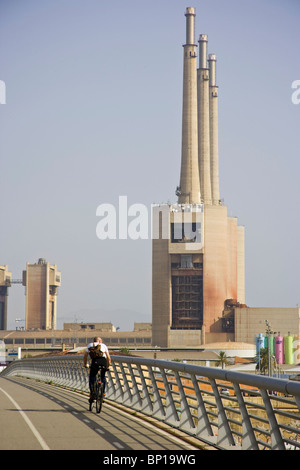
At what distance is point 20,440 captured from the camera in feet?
48.3

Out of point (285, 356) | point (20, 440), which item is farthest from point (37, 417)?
point (285, 356)

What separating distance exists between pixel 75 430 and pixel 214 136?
174 m

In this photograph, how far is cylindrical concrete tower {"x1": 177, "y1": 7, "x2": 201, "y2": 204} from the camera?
559 feet

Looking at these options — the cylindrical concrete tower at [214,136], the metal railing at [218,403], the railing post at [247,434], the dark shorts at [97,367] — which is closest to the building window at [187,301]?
the cylindrical concrete tower at [214,136]

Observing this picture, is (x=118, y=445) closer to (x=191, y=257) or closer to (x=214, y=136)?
(x=191, y=257)

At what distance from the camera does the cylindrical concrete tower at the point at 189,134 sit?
17050 centimetres

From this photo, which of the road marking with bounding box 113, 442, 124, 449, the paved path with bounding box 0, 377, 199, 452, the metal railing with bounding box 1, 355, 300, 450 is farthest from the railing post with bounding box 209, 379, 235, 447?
the road marking with bounding box 113, 442, 124, 449

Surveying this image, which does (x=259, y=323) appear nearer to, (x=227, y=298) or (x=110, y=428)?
(x=227, y=298)

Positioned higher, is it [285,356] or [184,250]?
[184,250]

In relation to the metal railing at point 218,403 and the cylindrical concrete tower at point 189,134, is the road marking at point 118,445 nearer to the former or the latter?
the metal railing at point 218,403

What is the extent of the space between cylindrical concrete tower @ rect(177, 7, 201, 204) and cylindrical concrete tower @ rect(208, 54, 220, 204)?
1127 cm

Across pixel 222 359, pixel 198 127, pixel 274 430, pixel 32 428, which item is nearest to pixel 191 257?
pixel 198 127

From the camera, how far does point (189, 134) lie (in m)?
170
